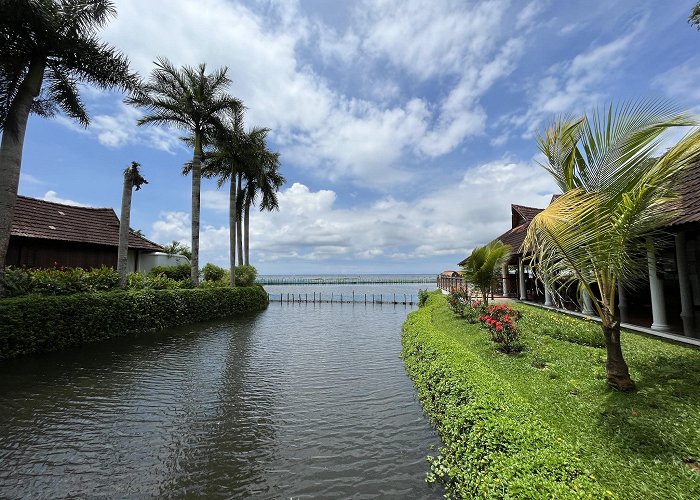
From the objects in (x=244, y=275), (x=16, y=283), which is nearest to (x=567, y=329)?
(x=16, y=283)

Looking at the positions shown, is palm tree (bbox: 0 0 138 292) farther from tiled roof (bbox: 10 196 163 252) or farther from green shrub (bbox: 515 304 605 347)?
green shrub (bbox: 515 304 605 347)

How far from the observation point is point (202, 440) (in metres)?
5.05

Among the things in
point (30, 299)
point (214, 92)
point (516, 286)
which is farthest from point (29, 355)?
point (516, 286)

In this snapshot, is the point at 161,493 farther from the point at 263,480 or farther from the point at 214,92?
the point at 214,92

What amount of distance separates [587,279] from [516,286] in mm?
17175

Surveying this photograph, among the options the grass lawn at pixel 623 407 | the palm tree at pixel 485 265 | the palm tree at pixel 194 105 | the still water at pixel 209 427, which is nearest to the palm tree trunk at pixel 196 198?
the palm tree at pixel 194 105

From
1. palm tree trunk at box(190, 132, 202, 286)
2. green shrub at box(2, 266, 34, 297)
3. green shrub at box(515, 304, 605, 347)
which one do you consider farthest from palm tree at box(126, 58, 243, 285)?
green shrub at box(515, 304, 605, 347)

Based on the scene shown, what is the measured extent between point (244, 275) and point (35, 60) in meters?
16.0

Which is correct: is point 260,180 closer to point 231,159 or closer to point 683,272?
point 231,159

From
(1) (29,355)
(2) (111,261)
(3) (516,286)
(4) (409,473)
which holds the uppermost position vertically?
(2) (111,261)

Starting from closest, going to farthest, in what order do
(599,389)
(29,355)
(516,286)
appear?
(599,389), (29,355), (516,286)

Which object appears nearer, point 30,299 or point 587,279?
point 587,279

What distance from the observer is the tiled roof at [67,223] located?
16.2 meters

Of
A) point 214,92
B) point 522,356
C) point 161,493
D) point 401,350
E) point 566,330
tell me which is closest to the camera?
point 161,493
